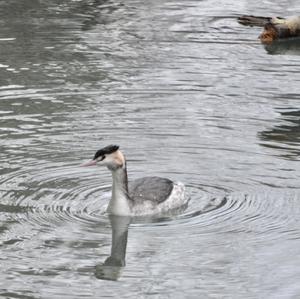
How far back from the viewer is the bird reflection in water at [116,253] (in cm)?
1127

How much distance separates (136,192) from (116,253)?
52.9 inches

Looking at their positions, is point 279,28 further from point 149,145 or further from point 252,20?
point 149,145

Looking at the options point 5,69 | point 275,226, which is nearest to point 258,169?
point 275,226

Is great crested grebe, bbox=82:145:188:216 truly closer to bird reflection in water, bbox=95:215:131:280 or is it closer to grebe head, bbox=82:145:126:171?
grebe head, bbox=82:145:126:171

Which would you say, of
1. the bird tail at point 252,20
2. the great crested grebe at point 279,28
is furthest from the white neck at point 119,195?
the bird tail at point 252,20

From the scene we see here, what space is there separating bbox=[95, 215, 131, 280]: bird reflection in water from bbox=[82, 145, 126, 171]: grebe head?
57cm

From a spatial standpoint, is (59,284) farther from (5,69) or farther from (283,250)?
(5,69)

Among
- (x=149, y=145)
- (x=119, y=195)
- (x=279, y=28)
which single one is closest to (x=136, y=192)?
(x=119, y=195)

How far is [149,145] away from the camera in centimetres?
1488

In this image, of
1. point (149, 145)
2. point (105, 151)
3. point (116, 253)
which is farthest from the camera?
point (149, 145)

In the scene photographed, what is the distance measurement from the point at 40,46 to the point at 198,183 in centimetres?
700

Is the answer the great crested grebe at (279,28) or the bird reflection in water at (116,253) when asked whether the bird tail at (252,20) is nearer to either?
the great crested grebe at (279,28)

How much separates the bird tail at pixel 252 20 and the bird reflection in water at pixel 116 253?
358 inches

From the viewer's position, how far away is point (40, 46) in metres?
19.9
